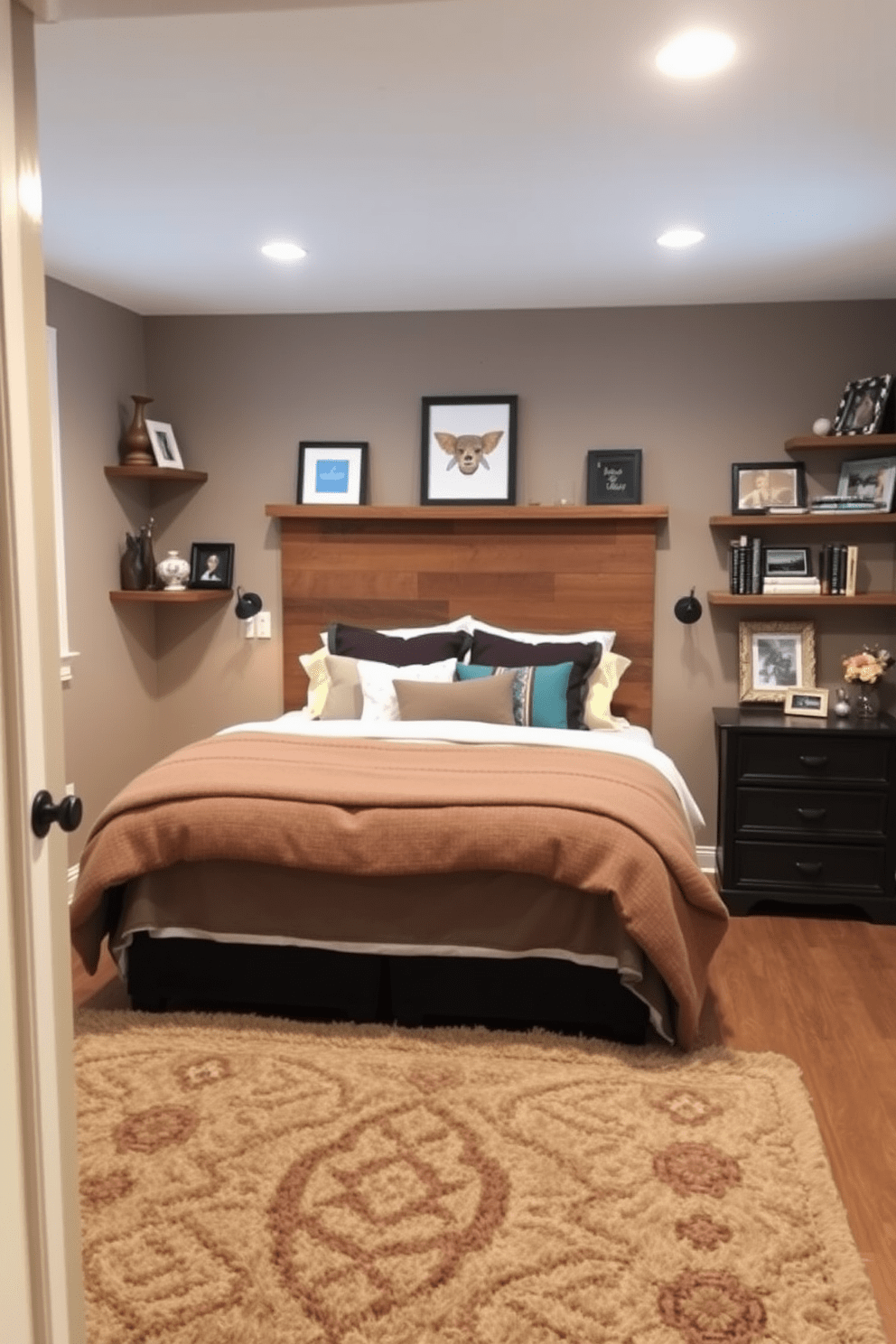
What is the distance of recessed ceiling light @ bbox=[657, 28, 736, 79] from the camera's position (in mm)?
2150

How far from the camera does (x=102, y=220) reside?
3.37 metres

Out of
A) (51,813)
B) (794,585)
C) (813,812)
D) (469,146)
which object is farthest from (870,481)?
(51,813)

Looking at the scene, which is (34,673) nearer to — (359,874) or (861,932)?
(359,874)

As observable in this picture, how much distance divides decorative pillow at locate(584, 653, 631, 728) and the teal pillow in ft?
0.68

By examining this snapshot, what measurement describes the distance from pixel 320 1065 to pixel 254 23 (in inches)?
93.9

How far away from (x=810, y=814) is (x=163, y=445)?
303 centimetres

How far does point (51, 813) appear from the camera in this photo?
1.48m

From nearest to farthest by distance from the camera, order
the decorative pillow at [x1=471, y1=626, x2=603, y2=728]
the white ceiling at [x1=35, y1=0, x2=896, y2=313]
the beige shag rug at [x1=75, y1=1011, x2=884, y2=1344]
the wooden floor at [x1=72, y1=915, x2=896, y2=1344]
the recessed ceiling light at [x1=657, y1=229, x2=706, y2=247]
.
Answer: the beige shag rug at [x1=75, y1=1011, x2=884, y2=1344] → the white ceiling at [x1=35, y1=0, x2=896, y2=313] → the wooden floor at [x1=72, y1=915, x2=896, y2=1344] → the recessed ceiling light at [x1=657, y1=229, x2=706, y2=247] → the decorative pillow at [x1=471, y1=626, x2=603, y2=728]

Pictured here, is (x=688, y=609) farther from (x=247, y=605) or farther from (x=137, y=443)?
(x=137, y=443)

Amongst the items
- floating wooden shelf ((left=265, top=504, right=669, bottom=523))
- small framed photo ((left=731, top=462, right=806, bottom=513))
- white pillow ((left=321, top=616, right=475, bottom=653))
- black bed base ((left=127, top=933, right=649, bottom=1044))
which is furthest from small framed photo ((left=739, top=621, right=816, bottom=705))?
black bed base ((left=127, top=933, right=649, bottom=1044))

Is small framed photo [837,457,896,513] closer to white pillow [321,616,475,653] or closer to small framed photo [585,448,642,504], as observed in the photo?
small framed photo [585,448,642,504]

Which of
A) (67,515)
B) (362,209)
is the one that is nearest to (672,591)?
(362,209)

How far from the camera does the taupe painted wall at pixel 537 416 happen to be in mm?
4520

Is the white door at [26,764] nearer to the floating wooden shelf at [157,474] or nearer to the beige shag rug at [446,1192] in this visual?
the beige shag rug at [446,1192]
